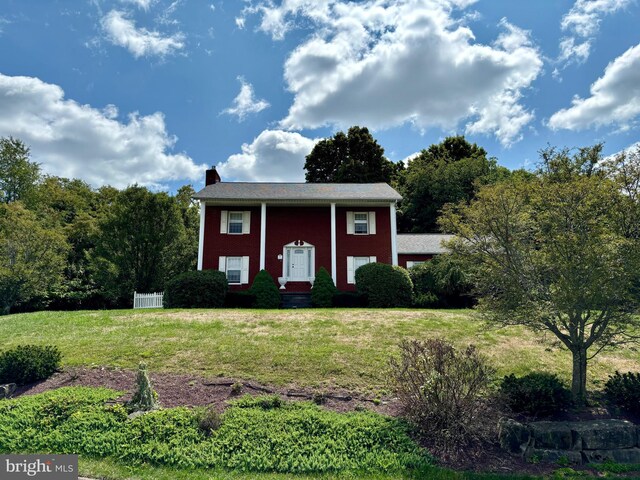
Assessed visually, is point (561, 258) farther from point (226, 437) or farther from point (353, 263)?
point (353, 263)

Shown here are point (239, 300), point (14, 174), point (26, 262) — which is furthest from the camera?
point (14, 174)

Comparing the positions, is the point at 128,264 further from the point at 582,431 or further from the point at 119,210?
the point at 582,431

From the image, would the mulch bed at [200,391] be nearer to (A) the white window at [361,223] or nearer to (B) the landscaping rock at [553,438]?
(B) the landscaping rock at [553,438]

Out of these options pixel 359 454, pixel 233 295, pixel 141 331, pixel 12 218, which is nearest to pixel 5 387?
pixel 141 331

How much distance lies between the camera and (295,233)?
21516 mm

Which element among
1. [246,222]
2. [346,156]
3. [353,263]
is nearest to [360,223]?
[353,263]

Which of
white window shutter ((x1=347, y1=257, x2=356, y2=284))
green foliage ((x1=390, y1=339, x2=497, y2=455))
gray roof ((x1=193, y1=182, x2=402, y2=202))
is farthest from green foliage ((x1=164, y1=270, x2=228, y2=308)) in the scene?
green foliage ((x1=390, y1=339, x2=497, y2=455))

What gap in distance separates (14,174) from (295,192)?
95.5ft

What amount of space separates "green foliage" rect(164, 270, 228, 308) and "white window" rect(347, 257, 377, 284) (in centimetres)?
725

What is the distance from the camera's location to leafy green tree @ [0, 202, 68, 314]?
18.7 meters

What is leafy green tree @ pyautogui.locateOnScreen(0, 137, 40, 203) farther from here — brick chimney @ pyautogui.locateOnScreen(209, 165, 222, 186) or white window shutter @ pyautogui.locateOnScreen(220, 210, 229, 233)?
white window shutter @ pyautogui.locateOnScreen(220, 210, 229, 233)

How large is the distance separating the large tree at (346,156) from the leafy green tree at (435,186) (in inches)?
121

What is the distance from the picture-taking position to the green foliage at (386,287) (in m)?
16.8

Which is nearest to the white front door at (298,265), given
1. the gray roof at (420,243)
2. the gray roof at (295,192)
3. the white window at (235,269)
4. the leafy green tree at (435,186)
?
the white window at (235,269)
